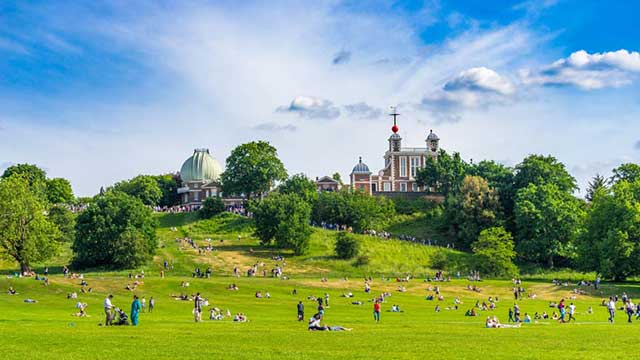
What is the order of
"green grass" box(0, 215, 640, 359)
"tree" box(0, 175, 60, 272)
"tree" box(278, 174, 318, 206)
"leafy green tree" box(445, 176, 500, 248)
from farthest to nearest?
"tree" box(278, 174, 318, 206), "leafy green tree" box(445, 176, 500, 248), "tree" box(0, 175, 60, 272), "green grass" box(0, 215, 640, 359)

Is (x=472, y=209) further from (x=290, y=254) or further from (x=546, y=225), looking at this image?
(x=290, y=254)

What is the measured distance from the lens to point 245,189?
130m

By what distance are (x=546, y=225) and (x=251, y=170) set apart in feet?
164

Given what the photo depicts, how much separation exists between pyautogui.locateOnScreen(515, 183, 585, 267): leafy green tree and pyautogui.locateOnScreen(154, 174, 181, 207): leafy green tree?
3541 inches

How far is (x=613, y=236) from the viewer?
7994 centimetres

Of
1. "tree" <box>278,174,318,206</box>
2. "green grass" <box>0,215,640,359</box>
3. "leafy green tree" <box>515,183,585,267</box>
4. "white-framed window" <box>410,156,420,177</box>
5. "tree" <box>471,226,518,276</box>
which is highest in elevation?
A: "white-framed window" <box>410,156,420,177</box>

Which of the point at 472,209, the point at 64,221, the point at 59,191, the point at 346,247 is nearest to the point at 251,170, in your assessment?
the point at 64,221

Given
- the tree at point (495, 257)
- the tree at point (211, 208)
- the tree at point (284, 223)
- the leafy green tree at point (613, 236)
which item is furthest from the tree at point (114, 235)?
the leafy green tree at point (613, 236)

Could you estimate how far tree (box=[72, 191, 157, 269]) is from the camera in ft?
286

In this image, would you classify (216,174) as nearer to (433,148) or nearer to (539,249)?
(433,148)

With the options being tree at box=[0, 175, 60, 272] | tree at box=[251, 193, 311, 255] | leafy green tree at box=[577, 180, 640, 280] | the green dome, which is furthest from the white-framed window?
tree at box=[0, 175, 60, 272]

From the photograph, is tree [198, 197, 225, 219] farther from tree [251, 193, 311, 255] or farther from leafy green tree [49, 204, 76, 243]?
leafy green tree [49, 204, 76, 243]

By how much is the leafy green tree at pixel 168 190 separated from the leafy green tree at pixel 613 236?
106 meters

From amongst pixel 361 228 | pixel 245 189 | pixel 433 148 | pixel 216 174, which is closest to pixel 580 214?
pixel 361 228
